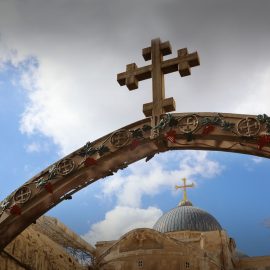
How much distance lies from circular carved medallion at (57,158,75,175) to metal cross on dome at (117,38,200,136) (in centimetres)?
204

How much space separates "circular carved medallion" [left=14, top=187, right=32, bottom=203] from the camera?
33.3ft

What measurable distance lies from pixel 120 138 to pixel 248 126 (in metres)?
2.78

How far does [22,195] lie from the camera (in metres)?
10.3

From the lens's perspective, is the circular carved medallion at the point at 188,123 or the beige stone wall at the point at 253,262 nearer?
the circular carved medallion at the point at 188,123

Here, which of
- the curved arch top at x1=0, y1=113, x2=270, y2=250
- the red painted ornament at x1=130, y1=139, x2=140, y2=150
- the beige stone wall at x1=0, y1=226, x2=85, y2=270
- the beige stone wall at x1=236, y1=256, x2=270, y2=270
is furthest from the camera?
the beige stone wall at x1=236, y1=256, x2=270, y2=270

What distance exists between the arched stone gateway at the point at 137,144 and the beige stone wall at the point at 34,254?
325 cm

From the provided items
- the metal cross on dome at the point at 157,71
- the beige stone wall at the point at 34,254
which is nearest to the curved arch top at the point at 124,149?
the metal cross on dome at the point at 157,71

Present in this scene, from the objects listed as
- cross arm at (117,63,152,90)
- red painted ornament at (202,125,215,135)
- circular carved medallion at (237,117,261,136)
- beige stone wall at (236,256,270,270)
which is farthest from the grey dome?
circular carved medallion at (237,117,261,136)

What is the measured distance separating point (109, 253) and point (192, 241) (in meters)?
10.8

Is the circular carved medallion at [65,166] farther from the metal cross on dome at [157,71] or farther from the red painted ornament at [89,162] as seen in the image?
the metal cross on dome at [157,71]

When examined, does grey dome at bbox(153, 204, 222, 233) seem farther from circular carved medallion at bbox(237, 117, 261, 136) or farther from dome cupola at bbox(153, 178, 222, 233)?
circular carved medallion at bbox(237, 117, 261, 136)

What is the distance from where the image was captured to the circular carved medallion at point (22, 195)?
10.2 metres

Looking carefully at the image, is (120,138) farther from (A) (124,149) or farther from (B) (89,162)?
(B) (89,162)

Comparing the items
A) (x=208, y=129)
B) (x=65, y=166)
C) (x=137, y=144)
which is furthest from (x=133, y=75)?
(x=65, y=166)
